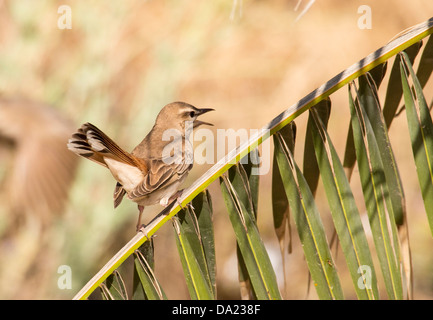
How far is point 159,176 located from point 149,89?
9.75 ft

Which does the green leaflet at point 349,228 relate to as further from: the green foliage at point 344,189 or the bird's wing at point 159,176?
the bird's wing at point 159,176

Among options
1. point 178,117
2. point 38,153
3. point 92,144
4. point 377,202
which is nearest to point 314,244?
point 377,202

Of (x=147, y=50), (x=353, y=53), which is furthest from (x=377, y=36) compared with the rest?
(x=147, y=50)

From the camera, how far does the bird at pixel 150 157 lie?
7.82ft

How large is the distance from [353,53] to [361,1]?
0.54 metres

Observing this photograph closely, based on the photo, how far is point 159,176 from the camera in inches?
109

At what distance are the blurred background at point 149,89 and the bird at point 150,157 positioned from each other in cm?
127

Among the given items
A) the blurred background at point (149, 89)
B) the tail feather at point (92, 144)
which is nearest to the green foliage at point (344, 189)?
the tail feather at point (92, 144)

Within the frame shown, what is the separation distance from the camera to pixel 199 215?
6.79ft

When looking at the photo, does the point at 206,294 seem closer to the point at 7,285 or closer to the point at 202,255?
the point at 202,255

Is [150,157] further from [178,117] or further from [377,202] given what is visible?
[377,202]

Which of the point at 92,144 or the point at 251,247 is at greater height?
the point at 92,144

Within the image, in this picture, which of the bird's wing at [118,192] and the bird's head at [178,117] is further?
the bird's head at [178,117]

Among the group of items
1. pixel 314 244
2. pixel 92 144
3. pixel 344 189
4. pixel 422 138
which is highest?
pixel 92 144
